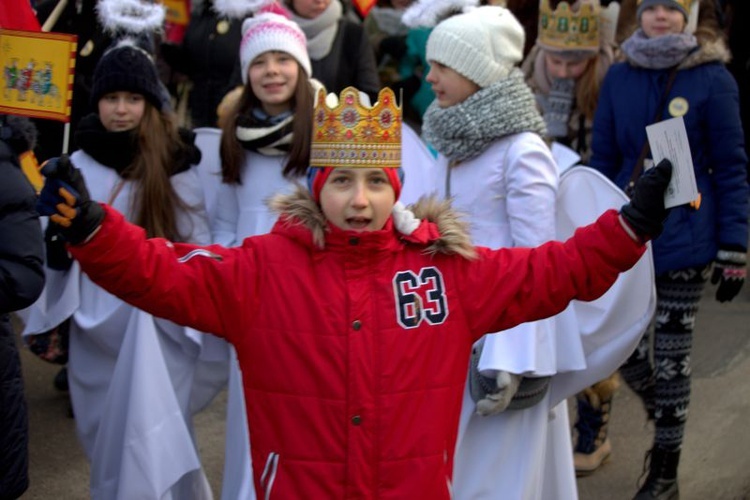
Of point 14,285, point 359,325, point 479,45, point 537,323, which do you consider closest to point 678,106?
point 479,45

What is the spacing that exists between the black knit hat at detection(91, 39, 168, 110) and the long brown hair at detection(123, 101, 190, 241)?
0.09 metres

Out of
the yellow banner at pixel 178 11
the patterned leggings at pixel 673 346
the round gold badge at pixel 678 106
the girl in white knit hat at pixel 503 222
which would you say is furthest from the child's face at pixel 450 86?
the yellow banner at pixel 178 11

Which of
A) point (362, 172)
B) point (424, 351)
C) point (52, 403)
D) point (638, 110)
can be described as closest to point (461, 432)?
point (424, 351)

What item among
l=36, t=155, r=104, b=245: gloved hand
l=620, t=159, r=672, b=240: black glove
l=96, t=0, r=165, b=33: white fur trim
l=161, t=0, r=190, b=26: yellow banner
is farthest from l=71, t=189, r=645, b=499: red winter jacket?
l=161, t=0, r=190, b=26: yellow banner

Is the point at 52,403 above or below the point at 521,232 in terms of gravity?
below

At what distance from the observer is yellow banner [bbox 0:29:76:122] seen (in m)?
3.44

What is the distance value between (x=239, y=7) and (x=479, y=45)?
1916mm

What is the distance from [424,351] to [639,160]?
2297mm

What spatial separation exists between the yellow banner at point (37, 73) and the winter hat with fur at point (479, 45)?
1525 millimetres

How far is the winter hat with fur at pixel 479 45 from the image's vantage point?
4.41 meters

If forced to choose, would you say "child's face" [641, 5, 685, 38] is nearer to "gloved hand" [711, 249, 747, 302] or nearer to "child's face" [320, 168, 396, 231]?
"gloved hand" [711, 249, 747, 302]

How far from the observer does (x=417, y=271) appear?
10.9 feet

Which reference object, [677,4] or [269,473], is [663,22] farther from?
[269,473]

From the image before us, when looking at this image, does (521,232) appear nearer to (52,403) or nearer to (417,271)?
(417,271)
